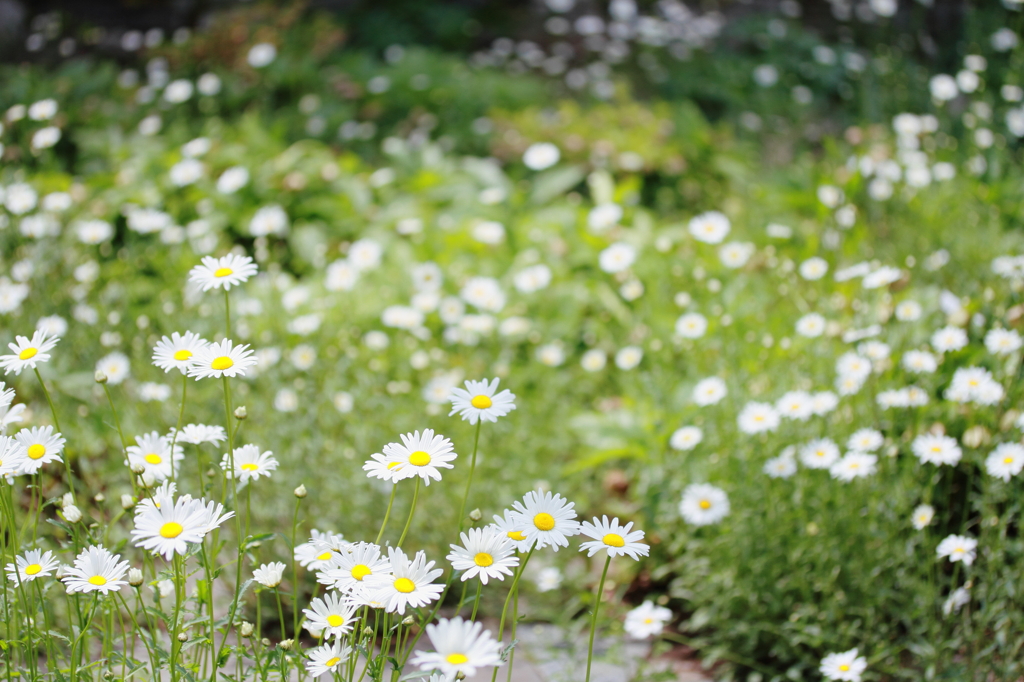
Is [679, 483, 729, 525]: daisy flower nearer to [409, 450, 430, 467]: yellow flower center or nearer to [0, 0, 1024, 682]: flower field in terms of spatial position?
[0, 0, 1024, 682]: flower field

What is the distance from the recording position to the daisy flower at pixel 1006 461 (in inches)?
64.6

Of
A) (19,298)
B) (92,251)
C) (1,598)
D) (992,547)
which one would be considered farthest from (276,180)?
(992,547)

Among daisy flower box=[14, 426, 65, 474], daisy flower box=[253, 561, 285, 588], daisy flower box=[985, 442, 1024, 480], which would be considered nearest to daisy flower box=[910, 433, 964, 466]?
daisy flower box=[985, 442, 1024, 480]

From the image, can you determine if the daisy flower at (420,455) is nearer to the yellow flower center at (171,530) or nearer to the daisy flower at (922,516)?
the yellow flower center at (171,530)

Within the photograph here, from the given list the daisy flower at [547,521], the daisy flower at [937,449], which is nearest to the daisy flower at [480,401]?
the daisy flower at [547,521]

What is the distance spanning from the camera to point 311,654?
44.8 inches

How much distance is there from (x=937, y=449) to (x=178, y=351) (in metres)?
1.59

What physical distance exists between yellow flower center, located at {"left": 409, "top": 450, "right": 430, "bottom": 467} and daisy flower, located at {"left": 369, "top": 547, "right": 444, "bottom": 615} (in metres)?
0.12

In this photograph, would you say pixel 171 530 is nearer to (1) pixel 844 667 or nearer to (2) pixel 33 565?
(2) pixel 33 565

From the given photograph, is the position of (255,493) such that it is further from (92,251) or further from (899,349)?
(899,349)

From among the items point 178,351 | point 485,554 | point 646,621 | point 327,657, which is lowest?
point 646,621

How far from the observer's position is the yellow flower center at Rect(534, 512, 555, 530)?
3.52 feet

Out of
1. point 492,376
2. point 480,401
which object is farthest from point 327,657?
point 492,376

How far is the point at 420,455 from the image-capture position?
1.14m
